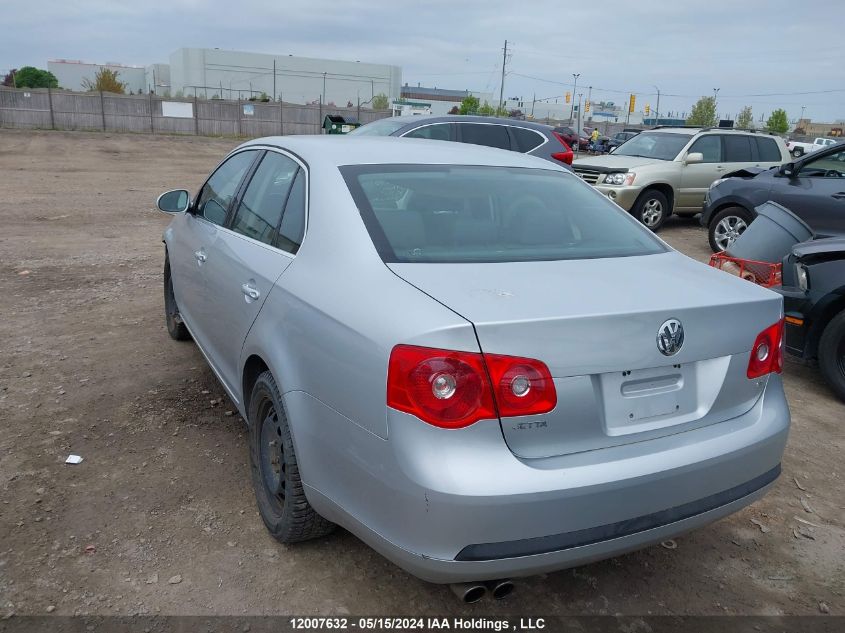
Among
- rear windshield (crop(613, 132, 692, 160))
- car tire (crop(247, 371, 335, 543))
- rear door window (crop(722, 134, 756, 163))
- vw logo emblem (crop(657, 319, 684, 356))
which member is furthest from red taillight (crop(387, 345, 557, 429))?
rear door window (crop(722, 134, 756, 163))

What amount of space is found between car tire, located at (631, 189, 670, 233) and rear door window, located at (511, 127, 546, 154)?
2.01m

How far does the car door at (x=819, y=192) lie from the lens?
8.18m

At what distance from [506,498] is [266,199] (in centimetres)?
208

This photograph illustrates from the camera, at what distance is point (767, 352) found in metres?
2.63

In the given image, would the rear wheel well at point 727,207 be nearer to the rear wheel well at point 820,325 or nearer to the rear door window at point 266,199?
the rear wheel well at point 820,325

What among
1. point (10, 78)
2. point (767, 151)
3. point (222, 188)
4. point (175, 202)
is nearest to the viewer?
point (222, 188)

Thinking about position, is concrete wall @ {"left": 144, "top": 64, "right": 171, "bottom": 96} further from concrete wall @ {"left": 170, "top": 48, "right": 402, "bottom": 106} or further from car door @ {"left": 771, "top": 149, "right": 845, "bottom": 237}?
car door @ {"left": 771, "top": 149, "right": 845, "bottom": 237}

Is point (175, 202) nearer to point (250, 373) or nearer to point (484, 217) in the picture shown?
point (250, 373)

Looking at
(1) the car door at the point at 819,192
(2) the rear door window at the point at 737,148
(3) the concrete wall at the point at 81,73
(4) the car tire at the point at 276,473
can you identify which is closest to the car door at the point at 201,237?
(4) the car tire at the point at 276,473

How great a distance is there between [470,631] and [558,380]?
109cm

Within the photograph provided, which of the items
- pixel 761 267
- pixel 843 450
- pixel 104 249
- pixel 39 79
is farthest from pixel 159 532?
pixel 39 79

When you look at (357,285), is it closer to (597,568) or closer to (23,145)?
(597,568)

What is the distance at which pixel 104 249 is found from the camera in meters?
9.00

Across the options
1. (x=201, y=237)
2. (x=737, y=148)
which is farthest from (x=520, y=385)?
(x=737, y=148)
